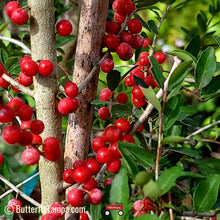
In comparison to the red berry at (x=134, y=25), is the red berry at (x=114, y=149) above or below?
below

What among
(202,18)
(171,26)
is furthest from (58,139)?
(171,26)

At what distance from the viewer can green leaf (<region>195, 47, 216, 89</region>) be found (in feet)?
1.86

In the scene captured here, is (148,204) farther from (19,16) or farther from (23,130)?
(19,16)

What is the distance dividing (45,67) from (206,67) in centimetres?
29

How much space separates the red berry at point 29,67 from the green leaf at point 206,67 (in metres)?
0.29

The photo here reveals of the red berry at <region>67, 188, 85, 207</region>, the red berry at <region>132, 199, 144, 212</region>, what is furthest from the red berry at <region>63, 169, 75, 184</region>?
the red berry at <region>132, 199, 144, 212</region>

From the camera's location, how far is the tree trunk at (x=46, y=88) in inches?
21.7

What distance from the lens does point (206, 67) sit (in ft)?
1.87

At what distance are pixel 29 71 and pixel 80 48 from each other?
0.41ft

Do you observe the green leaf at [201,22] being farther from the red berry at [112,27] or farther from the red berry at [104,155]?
the red berry at [104,155]

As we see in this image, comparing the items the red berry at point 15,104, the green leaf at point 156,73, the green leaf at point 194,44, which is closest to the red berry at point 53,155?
the red berry at point 15,104

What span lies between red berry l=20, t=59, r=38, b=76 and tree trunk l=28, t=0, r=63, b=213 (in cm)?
3

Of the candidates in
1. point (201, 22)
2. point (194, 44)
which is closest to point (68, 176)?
point (194, 44)

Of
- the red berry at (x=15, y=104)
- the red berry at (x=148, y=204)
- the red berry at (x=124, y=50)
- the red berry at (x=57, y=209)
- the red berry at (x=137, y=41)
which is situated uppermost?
the red berry at (x=137, y=41)
